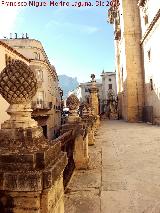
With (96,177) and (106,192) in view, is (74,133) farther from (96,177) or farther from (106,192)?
(106,192)

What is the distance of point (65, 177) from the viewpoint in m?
5.24

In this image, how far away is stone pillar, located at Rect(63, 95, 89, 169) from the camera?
6.48 meters

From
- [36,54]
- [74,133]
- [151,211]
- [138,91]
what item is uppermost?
[36,54]

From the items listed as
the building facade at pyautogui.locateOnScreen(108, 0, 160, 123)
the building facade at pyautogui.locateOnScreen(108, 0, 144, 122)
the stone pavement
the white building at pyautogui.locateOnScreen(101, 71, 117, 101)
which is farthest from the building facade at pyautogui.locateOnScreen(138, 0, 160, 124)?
the white building at pyautogui.locateOnScreen(101, 71, 117, 101)

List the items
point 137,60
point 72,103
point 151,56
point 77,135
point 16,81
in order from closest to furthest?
point 16,81
point 77,135
point 72,103
point 151,56
point 137,60

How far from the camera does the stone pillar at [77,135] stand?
648 centimetres

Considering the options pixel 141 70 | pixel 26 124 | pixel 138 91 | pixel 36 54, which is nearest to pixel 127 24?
pixel 141 70

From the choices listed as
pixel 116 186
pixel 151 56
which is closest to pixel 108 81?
pixel 151 56

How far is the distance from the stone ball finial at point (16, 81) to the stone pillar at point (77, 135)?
389 centimetres

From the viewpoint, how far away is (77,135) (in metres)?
6.64

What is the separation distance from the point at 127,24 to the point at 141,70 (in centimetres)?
483

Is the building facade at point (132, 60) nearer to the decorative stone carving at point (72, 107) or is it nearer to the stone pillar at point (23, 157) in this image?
the decorative stone carving at point (72, 107)

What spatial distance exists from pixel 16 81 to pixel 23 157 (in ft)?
2.27

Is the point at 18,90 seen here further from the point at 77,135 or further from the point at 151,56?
the point at 151,56
